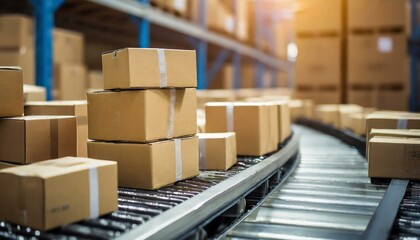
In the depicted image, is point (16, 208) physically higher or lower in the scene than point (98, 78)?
lower

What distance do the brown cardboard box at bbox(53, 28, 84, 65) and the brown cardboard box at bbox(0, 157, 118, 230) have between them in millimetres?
3847

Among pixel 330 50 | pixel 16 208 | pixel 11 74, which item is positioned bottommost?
pixel 16 208

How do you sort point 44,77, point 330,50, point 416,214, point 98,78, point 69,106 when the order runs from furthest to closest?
point 330,50 → point 98,78 → point 44,77 → point 69,106 → point 416,214

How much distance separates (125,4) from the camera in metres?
5.99

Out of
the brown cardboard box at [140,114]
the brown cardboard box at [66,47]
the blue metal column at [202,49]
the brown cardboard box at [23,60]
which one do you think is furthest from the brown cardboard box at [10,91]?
the blue metal column at [202,49]

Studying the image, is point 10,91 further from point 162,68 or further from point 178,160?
point 178,160

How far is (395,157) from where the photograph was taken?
307 centimetres

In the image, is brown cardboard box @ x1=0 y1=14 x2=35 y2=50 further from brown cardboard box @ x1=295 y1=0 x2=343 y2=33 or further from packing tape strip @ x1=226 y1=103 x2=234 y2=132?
brown cardboard box @ x1=295 y1=0 x2=343 y2=33

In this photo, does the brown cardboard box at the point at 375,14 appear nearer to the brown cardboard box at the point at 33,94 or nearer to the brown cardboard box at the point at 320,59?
the brown cardboard box at the point at 320,59

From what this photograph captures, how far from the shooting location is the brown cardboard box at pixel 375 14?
7.74m

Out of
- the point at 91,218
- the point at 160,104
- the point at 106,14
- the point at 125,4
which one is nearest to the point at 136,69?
the point at 160,104

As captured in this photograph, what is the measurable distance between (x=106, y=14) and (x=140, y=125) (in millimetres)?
5094

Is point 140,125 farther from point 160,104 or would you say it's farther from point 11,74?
point 11,74

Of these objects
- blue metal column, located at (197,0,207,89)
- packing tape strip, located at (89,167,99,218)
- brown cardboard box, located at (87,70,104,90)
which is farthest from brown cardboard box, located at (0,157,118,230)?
blue metal column, located at (197,0,207,89)
